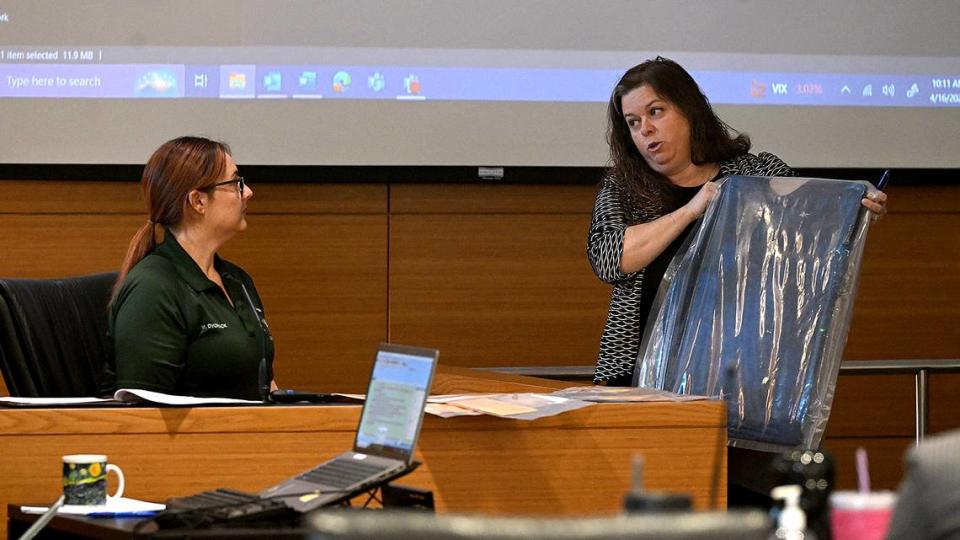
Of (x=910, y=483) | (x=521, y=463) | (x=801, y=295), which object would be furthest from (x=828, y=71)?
(x=910, y=483)

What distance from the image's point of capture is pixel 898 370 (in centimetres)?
411

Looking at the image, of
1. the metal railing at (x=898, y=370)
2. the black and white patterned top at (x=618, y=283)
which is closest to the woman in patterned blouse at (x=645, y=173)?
the black and white patterned top at (x=618, y=283)

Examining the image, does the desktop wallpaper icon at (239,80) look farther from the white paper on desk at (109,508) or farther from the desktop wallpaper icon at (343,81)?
the white paper on desk at (109,508)

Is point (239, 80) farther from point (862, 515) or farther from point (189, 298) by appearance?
point (862, 515)

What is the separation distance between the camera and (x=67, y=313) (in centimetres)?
287

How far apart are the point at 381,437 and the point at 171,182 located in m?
1.23

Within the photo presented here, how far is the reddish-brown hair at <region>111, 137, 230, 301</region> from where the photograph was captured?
2883 mm

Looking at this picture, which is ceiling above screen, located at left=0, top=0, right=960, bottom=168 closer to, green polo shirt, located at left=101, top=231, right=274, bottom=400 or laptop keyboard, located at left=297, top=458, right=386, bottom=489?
green polo shirt, located at left=101, top=231, right=274, bottom=400

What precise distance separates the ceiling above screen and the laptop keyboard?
2351 mm

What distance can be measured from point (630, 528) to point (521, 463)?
123cm

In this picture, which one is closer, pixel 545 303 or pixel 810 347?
pixel 810 347

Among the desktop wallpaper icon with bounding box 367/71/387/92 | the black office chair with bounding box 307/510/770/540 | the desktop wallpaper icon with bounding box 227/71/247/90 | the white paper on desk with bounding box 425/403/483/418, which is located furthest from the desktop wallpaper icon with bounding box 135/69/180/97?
the black office chair with bounding box 307/510/770/540

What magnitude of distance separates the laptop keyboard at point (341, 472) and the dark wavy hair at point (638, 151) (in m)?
1.12

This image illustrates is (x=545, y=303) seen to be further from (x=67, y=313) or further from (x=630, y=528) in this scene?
(x=630, y=528)
